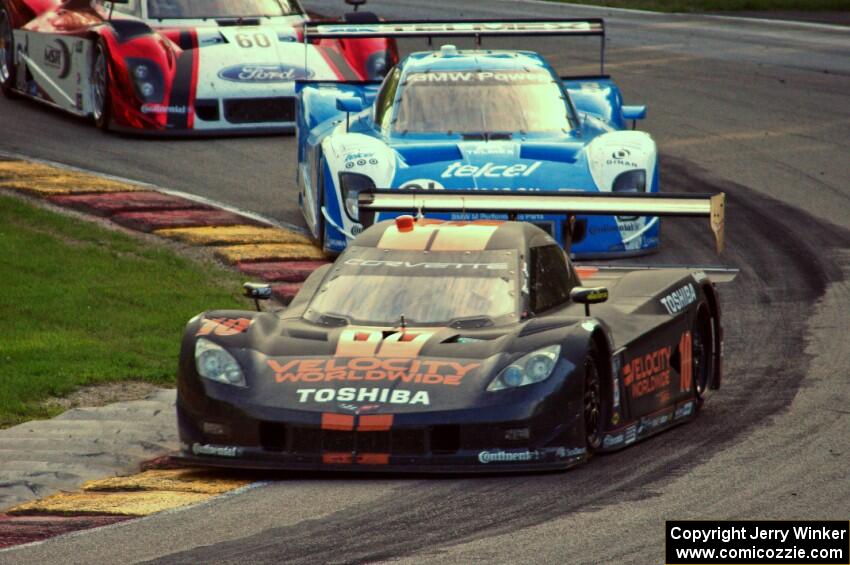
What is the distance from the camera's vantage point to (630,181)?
1437 centimetres

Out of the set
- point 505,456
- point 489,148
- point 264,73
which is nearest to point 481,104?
point 489,148

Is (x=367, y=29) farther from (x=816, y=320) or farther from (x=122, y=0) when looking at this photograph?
(x=816, y=320)

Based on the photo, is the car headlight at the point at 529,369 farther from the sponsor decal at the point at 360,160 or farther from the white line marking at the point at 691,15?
the white line marking at the point at 691,15

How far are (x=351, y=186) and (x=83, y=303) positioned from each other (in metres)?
2.29

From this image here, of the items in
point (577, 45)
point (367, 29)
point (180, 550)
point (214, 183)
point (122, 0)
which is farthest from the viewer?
point (577, 45)

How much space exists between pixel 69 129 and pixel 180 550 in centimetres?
1322

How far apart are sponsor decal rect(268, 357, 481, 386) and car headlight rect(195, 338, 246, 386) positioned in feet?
0.57

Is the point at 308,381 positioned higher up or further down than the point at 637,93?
higher up

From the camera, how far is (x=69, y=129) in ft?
66.0

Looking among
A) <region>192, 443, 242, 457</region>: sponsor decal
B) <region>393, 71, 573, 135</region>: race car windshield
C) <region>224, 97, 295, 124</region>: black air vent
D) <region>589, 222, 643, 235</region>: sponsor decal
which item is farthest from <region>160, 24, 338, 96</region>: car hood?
<region>192, 443, 242, 457</region>: sponsor decal

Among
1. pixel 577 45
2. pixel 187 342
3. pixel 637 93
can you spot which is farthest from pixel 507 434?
pixel 577 45

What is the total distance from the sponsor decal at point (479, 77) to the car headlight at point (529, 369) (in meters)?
7.13

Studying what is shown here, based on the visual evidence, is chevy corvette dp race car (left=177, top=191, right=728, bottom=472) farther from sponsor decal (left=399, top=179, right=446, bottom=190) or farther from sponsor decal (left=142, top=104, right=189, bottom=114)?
sponsor decal (left=142, top=104, right=189, bottom=114)

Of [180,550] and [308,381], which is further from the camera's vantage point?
[308,381]
